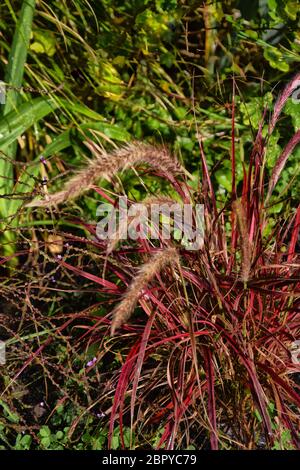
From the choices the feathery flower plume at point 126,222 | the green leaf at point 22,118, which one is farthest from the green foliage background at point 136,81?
the feathery flower plume at point 126,222

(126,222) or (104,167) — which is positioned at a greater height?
(104,167)

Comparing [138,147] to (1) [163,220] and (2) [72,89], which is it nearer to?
(1) [163,220]

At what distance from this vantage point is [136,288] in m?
1.76

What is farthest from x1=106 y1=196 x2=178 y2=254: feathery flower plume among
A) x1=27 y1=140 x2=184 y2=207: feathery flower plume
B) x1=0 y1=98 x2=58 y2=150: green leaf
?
x1=0 y1=98 x2=58 y2=150: green leaf

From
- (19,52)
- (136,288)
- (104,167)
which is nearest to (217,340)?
(136,288)

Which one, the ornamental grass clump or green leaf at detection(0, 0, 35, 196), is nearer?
the ornamental grass clump

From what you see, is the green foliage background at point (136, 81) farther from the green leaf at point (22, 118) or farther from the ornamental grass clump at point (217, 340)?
the ornamental grass clump at point (217, 340)

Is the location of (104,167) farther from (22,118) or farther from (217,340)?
(22,118)

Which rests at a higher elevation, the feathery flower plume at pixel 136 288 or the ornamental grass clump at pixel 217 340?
the feathery flower plume at pixel 136 288

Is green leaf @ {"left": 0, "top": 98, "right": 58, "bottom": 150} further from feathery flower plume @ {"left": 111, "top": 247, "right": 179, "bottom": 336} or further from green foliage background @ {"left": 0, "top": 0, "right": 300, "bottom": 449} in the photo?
feathery flower plume @ {"left": 111, "top": 247, "right": 179, "bottom": 336}

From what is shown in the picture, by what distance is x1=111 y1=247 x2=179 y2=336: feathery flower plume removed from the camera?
1.72m

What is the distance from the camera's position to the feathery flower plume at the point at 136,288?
1.72m

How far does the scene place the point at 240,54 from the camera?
3.50 meters

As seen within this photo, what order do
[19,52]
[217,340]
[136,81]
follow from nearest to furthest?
[217,340], [19,52], [136,81]
